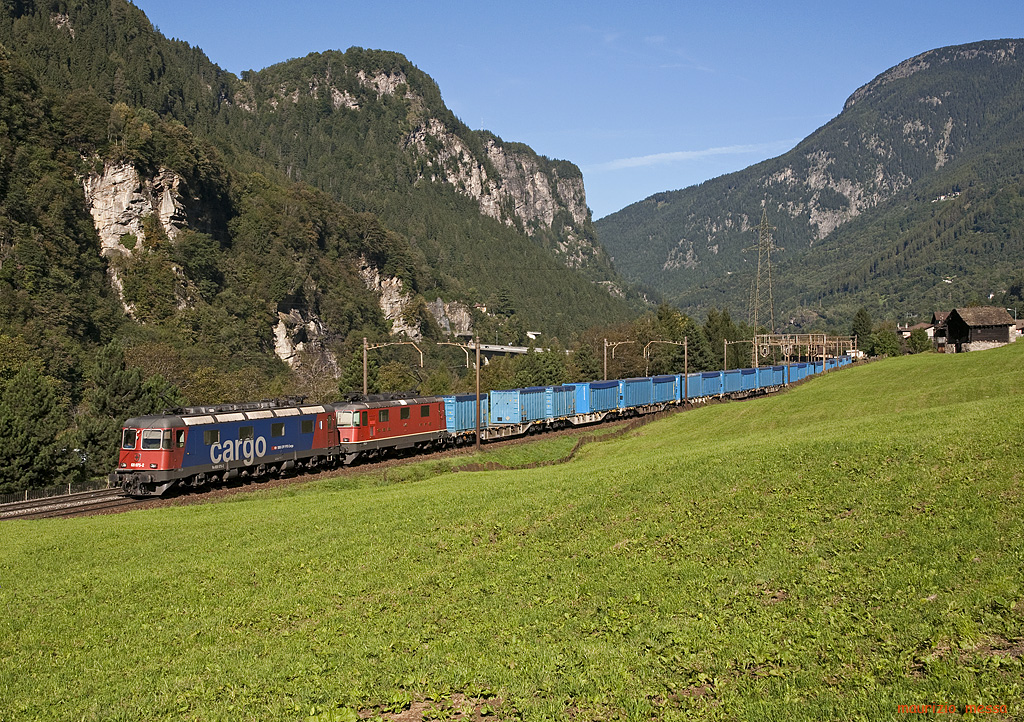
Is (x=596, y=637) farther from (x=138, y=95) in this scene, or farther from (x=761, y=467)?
(x=138, y=95)

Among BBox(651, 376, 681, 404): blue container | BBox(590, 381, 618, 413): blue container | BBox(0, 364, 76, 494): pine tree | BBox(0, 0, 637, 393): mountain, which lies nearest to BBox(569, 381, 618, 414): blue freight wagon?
BBox(590, 381, 618, 413): blue container

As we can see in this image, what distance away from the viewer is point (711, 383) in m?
79.8

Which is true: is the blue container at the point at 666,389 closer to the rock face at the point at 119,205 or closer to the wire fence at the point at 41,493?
the wire fence at the point at 41,493

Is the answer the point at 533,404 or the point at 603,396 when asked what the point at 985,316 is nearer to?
the point at 603,396

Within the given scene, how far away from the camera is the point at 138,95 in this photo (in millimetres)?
177625

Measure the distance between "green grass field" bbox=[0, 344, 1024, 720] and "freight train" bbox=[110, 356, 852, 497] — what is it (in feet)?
33.5

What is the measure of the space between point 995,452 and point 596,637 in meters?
11.8

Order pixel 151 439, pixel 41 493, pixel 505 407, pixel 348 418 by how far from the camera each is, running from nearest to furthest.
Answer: pixel 151 439 < pixel 41 493 < pixel 348 418 < pixel 505 407

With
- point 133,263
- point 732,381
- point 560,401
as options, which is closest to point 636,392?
point 560,401

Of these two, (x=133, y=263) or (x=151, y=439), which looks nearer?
(x=151, y=439)

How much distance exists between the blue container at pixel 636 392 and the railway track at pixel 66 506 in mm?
41579

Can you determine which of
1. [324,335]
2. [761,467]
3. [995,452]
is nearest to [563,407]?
[761,467]

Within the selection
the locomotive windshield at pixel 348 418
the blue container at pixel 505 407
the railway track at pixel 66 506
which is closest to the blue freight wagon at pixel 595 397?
the blue container at pixel 505 407

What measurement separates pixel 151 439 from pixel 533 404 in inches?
1145
